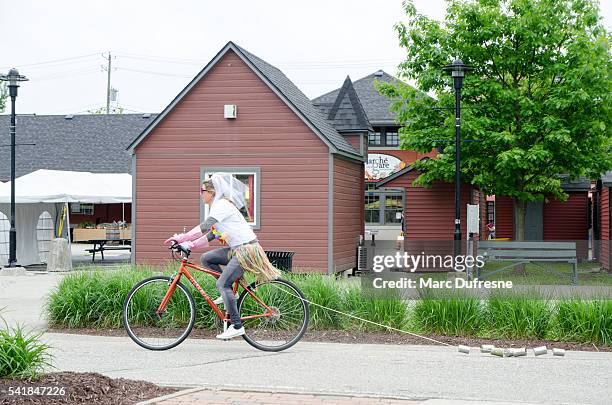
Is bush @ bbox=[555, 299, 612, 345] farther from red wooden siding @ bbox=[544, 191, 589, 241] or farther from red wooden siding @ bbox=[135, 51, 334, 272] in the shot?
red wooden siding @ bbox=[544, 191, 589, 241]

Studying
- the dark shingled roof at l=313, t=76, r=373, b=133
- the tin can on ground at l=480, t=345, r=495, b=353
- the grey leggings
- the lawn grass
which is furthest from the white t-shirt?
the dark shingled roof at l=313, t=76, r=373, b=133

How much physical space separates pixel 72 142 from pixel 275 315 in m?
41.7

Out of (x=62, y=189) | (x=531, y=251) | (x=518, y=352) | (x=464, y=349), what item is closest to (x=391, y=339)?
(x=464, y=349)

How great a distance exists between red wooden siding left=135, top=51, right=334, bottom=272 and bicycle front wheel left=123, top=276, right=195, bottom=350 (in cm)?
1078

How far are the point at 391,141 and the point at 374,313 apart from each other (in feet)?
111

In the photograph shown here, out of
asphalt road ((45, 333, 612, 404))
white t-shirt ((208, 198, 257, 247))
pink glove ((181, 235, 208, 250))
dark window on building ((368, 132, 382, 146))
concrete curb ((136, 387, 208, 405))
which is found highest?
dark window on building ((368, 132, 382, 146))

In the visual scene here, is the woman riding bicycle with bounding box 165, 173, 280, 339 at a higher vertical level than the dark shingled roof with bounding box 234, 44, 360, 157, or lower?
lower

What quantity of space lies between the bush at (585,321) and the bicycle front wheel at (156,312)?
14.9 ft

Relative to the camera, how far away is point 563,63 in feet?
75.4

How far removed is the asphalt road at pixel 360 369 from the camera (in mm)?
7758

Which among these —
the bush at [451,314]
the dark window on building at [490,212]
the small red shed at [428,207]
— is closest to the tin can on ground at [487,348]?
the bush at [451,314]

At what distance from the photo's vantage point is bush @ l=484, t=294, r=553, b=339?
1073cm

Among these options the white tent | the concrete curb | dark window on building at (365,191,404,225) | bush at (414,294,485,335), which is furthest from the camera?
dark window on building at (365,191,404,225)

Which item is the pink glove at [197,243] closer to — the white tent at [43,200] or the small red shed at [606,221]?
the small red shed at [606,221]
